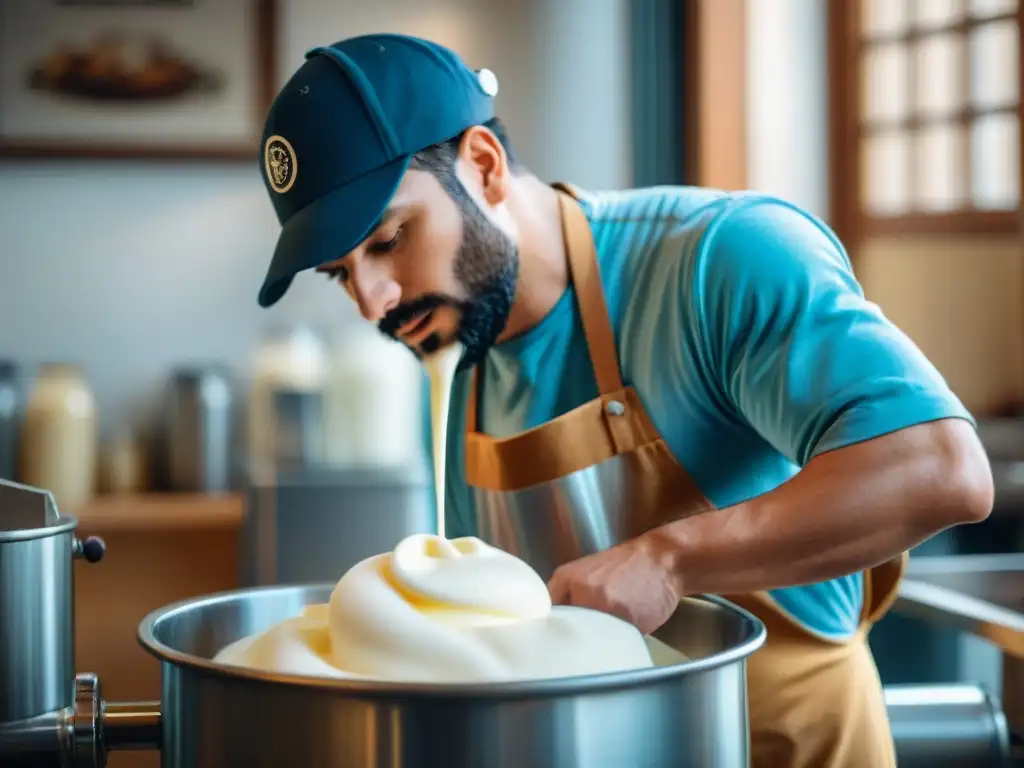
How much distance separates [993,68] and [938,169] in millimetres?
324

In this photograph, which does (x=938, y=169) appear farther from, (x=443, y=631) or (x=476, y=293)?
(x=443, y=631)

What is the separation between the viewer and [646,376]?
1.31m

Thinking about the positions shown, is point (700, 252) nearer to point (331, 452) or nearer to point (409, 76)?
point (409, 76)

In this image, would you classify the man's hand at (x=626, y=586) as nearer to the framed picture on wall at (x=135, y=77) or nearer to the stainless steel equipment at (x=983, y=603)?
the stainless steel equipment at (x=983, y=603)

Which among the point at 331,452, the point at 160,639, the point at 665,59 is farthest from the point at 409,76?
the point at 665,59

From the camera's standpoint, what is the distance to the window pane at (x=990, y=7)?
3.47 m

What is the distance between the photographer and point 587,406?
1354 mm

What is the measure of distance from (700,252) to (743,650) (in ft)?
1.93

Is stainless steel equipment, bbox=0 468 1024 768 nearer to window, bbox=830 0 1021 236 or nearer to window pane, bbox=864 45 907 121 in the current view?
window, bbox=830 0 1021 236

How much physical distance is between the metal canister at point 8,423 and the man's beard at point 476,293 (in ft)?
7.52

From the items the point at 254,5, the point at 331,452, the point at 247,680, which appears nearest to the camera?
the point at 247,680

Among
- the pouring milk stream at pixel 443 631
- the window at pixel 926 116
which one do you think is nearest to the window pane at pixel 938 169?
the window at pixel 926 116

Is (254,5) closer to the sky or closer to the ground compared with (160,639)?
closer to the sky

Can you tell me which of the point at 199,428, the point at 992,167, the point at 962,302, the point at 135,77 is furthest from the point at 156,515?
the point at 992,167
